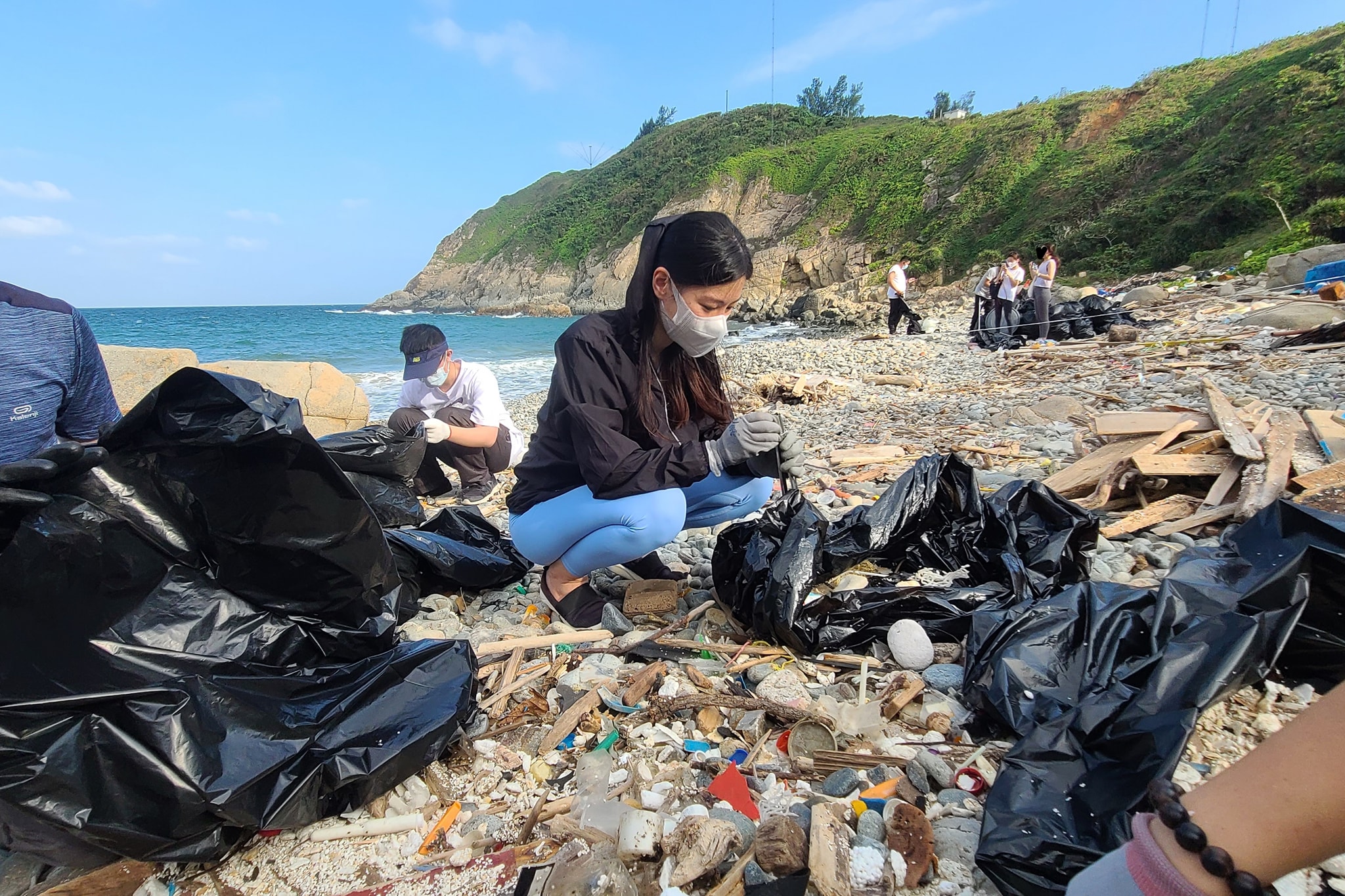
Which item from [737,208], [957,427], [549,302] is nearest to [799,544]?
[957,427]

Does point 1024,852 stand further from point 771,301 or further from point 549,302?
point 549,302

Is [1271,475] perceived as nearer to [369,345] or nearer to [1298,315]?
[1298,315]

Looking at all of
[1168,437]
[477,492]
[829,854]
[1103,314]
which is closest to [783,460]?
[829,854]

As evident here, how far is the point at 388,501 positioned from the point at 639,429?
204cm

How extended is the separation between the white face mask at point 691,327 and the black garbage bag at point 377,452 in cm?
219

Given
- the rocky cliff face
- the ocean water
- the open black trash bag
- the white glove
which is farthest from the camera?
the rocky cliff face

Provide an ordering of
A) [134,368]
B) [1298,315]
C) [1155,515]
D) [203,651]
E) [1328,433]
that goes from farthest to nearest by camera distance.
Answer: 1. [1298,315]
2. [134,368]
3. [1328,433]
4. [1155,515]
5. [203,651]

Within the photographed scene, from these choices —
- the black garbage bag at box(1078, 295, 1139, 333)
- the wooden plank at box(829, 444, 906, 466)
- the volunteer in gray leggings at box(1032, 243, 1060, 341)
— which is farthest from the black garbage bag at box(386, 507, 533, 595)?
the volunteer in gray leggings at box(1032, 243, 1060, 341)

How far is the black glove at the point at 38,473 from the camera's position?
4.83 feet

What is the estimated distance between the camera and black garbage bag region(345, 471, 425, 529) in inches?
157

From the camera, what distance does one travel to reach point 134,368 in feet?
21.4

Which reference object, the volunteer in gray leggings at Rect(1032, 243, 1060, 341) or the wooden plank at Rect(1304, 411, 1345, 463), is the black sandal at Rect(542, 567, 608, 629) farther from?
the volunteer in gray leggings at Rect(1032, 243, 1060, 341)

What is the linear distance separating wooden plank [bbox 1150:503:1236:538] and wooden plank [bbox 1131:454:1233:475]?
30cm

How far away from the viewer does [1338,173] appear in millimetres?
16781
